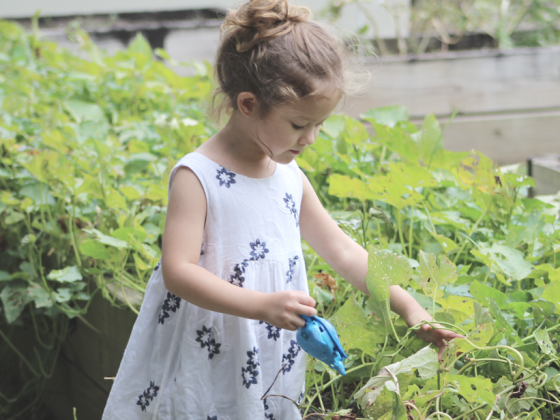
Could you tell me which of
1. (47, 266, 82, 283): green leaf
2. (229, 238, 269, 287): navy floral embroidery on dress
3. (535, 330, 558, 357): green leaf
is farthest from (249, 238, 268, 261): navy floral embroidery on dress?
(47, 266, 82, 283): green leaf

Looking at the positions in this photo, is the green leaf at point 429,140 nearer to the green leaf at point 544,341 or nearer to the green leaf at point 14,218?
the green leaf at point 544,341

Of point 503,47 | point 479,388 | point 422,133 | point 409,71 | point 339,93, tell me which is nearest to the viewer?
point 479,388

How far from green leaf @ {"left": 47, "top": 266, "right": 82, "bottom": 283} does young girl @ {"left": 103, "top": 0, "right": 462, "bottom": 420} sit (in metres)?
0.36

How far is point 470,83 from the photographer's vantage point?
264cm

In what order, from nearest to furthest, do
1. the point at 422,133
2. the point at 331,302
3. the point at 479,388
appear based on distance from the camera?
the point at 479,388 < the point at 331,302 < the point at 422,133

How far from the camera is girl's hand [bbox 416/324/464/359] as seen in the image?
32.8 inches

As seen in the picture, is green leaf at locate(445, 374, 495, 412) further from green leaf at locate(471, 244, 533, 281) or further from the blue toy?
green leaf at locate(471, 244, 533, 281)

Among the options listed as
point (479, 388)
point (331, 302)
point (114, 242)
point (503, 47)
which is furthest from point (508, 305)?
point (503, 47)

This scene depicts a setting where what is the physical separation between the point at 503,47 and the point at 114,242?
2.89 metres

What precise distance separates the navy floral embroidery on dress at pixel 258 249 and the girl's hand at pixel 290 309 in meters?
0.14

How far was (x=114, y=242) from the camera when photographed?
1.11m

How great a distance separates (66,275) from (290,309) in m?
0.71

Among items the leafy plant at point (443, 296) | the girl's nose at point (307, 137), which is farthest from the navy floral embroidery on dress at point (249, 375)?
the girl's nose at point (307, 137)

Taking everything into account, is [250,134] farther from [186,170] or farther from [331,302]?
[331,302]
